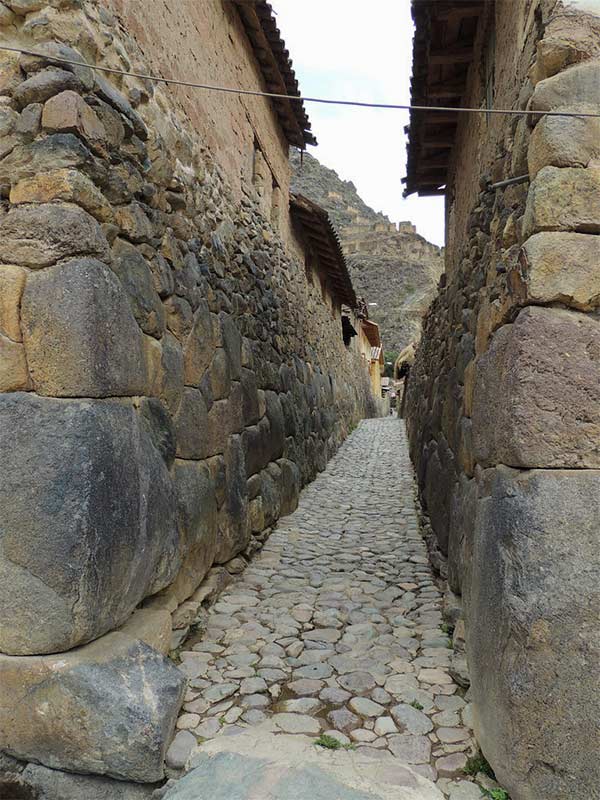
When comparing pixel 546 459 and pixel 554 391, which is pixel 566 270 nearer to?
pixel 554 391

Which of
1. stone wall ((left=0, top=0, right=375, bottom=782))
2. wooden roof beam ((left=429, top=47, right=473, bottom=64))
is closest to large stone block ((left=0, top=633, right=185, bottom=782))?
stone wall ((left=0, top=0, right=375, bottom=782))

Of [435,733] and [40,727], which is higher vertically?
[40,727]

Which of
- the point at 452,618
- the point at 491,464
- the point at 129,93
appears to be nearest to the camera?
the point at 491,464

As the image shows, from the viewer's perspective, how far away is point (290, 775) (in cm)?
200

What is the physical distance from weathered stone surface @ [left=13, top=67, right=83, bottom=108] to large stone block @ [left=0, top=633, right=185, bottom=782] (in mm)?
2342

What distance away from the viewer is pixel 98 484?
214 centimetres

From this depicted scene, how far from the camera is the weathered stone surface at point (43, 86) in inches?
87.6

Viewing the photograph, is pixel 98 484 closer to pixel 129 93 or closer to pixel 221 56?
pixel 129 93

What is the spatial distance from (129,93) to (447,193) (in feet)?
13.6

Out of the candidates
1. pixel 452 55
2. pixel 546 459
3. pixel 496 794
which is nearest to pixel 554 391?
pixel 546 459

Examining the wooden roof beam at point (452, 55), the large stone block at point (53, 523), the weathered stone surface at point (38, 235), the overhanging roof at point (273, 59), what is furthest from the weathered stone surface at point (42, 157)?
the overhanging roof at point (273, 59)

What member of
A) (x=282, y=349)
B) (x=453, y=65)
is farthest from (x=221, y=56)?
(x=282, y=349)

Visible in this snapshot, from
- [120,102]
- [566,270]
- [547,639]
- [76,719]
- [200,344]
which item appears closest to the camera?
[547,639]

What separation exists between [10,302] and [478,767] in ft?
8.80
